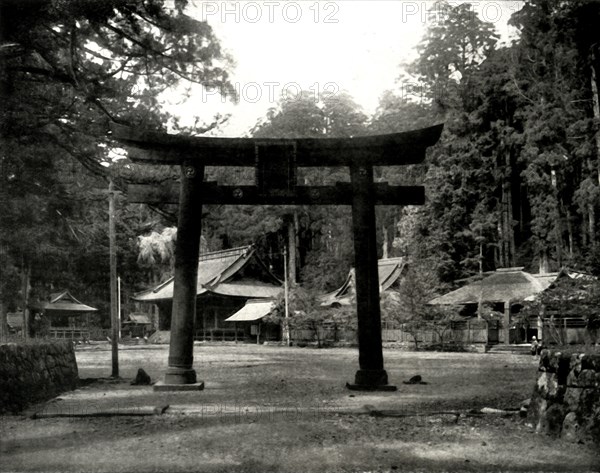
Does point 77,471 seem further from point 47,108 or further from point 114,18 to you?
point 47,108

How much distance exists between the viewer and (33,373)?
9984 millimetres

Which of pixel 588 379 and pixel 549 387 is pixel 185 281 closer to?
pixel 549 387

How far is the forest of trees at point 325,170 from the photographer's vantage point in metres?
11.5

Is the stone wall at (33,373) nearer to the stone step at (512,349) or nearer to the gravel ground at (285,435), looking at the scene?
the gravel ground at (285,435)

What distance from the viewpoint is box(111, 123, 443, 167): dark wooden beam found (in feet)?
38.0

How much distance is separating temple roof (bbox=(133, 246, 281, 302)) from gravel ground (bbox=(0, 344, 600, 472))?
1106 inches

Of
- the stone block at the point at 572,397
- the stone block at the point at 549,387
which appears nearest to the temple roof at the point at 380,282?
the stone block at the point at 549,387

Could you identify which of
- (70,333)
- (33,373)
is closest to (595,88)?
(33,373)

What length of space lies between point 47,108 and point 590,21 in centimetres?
2144

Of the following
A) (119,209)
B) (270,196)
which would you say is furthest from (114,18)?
(119,209)

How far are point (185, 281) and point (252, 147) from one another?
8.90 ft

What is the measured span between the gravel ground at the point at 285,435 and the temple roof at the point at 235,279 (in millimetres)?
28084

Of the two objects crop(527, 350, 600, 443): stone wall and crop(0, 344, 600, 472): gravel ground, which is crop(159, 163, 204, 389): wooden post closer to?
crop(0, 344, 600, 472): gravel ground

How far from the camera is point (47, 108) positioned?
1268cm
